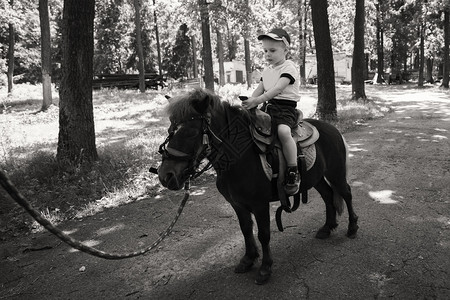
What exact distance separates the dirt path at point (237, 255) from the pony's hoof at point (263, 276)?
0.07 meters

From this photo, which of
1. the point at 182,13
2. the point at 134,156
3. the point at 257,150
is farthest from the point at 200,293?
the point at 182,13

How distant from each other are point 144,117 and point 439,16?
30.4m

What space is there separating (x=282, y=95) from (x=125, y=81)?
31.1 meters

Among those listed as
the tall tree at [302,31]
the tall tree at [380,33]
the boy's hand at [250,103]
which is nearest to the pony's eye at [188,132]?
the boy's hand at [250,103]

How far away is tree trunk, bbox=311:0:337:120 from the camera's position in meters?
13.1

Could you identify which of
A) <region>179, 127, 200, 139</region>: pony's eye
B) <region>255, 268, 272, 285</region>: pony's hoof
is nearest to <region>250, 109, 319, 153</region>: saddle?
<region>179, 127, 200, 139</region>: pony's eye

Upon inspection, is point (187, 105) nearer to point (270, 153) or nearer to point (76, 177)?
point (270, 153)

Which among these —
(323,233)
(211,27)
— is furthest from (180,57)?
(323,233)

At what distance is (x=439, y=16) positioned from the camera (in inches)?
1259

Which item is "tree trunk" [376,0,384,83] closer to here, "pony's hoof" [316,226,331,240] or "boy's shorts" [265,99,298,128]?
"pony's hoof" [316,226,331,240]

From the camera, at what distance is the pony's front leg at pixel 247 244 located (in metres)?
3.90

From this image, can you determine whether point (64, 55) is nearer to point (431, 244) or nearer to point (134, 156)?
point (134, 156)

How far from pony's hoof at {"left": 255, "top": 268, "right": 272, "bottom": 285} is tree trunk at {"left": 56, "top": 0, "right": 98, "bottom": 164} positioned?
5.19 metres

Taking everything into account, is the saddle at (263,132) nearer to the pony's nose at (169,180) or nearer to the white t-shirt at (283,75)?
the white t-shirt at (283,75)
